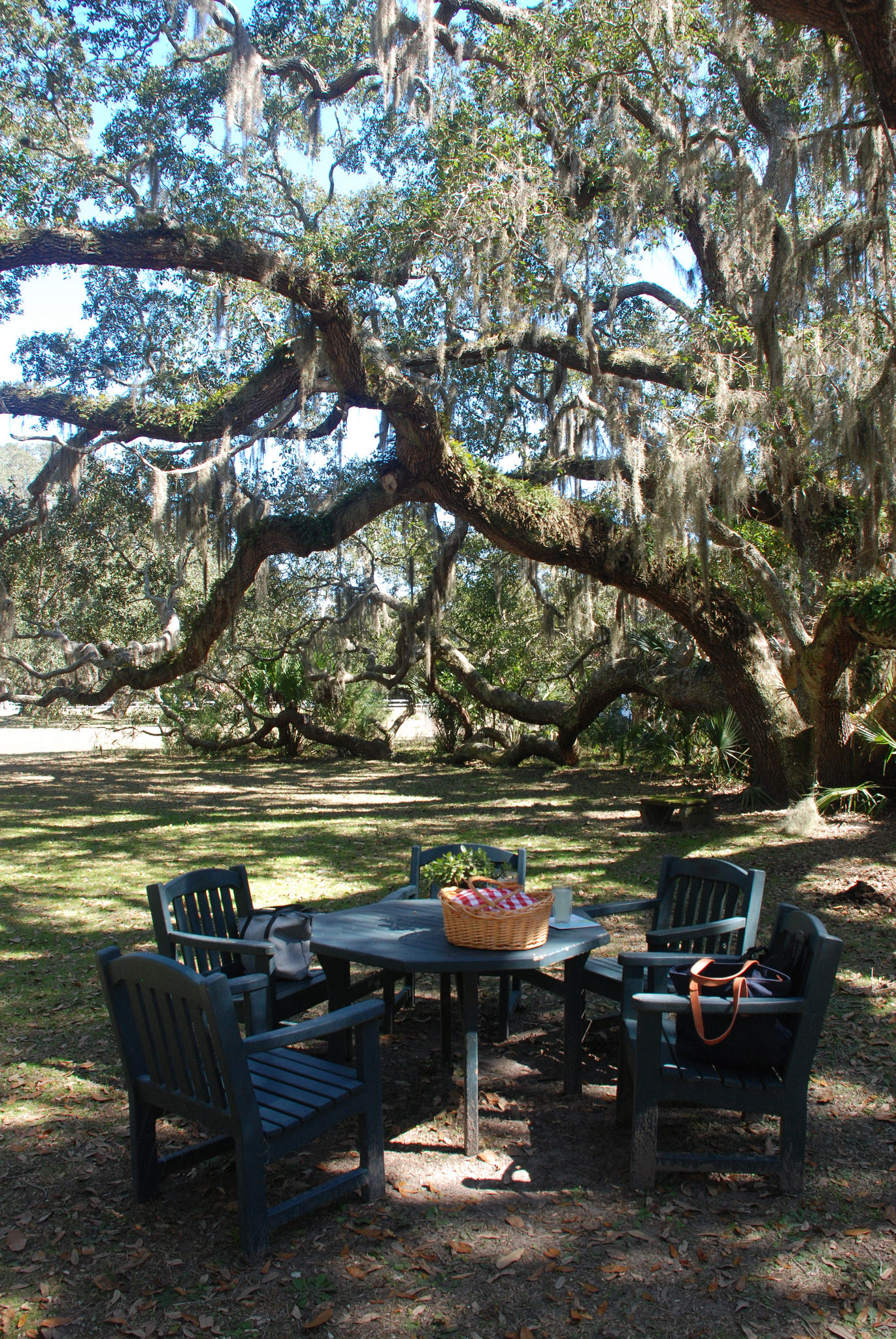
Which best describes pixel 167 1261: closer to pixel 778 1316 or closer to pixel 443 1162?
pixel 443 1162

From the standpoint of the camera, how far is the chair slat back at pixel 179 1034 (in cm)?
241

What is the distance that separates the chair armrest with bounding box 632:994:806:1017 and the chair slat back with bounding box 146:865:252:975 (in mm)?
1770

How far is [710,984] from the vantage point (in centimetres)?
277

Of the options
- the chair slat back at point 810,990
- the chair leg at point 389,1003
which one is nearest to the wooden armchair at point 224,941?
the chair leg at point 389,1003

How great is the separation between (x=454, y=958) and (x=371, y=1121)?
0.57 meters

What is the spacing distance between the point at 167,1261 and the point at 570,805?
8992mm

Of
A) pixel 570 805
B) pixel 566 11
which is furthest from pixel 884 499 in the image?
pixel 566 11

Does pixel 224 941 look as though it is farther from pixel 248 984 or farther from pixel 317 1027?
pixel 317 1027

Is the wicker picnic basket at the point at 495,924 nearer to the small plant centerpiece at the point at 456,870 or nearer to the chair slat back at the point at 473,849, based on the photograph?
the small plant centerpiece at the point at 456,870

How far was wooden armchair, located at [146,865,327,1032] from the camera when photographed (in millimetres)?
3449

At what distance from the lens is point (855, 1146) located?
3.06 m

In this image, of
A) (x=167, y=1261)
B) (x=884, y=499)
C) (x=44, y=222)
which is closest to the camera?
(x=167, y=1261)

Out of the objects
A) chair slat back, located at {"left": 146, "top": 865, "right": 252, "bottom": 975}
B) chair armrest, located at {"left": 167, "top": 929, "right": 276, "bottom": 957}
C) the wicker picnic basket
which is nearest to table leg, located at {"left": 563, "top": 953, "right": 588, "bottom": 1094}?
the wicker picnic basket

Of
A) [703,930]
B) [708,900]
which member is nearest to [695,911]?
[708,900]
